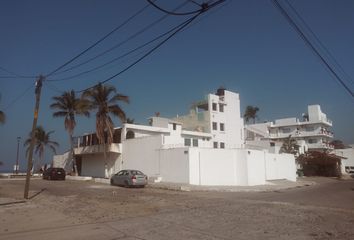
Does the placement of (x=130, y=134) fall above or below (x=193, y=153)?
above

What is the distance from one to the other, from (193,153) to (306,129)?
57944 mm

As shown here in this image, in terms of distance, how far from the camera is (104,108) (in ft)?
137

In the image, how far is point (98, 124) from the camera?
135ft

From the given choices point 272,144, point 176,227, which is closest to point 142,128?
point 272,144

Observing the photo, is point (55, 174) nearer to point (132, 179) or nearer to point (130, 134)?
point (130, 134)

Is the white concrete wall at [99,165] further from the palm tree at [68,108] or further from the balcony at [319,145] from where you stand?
the balcony at [319,145]

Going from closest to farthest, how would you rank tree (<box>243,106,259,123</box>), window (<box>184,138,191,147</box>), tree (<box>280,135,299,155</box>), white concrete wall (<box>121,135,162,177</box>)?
white concrete wall (<box>121,135,162,177</box>) → window (<box>184,138,191,147</box>) → tree (<box>280,135,299,155</box>) → tree (<box>243,106,259,123</box>)

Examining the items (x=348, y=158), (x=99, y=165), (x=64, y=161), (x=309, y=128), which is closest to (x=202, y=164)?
(x=99, y=165)

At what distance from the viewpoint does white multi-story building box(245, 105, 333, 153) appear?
80125 mm

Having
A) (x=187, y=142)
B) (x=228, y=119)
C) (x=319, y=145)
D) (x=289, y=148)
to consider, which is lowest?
(x=187, y=142)

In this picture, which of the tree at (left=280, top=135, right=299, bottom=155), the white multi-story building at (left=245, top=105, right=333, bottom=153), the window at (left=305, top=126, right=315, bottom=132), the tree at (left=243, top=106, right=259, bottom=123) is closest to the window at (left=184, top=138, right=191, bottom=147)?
the tree at (left=280, top=135, right=299, bottom=155)

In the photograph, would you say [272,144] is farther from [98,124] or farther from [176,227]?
[176,227]

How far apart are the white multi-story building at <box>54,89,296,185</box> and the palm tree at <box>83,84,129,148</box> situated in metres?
1.53

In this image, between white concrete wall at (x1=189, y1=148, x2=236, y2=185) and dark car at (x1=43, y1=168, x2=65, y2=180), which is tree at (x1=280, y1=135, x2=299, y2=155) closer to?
white concrete wall at (x1=189, y1=148, x2=236, y2=185)
